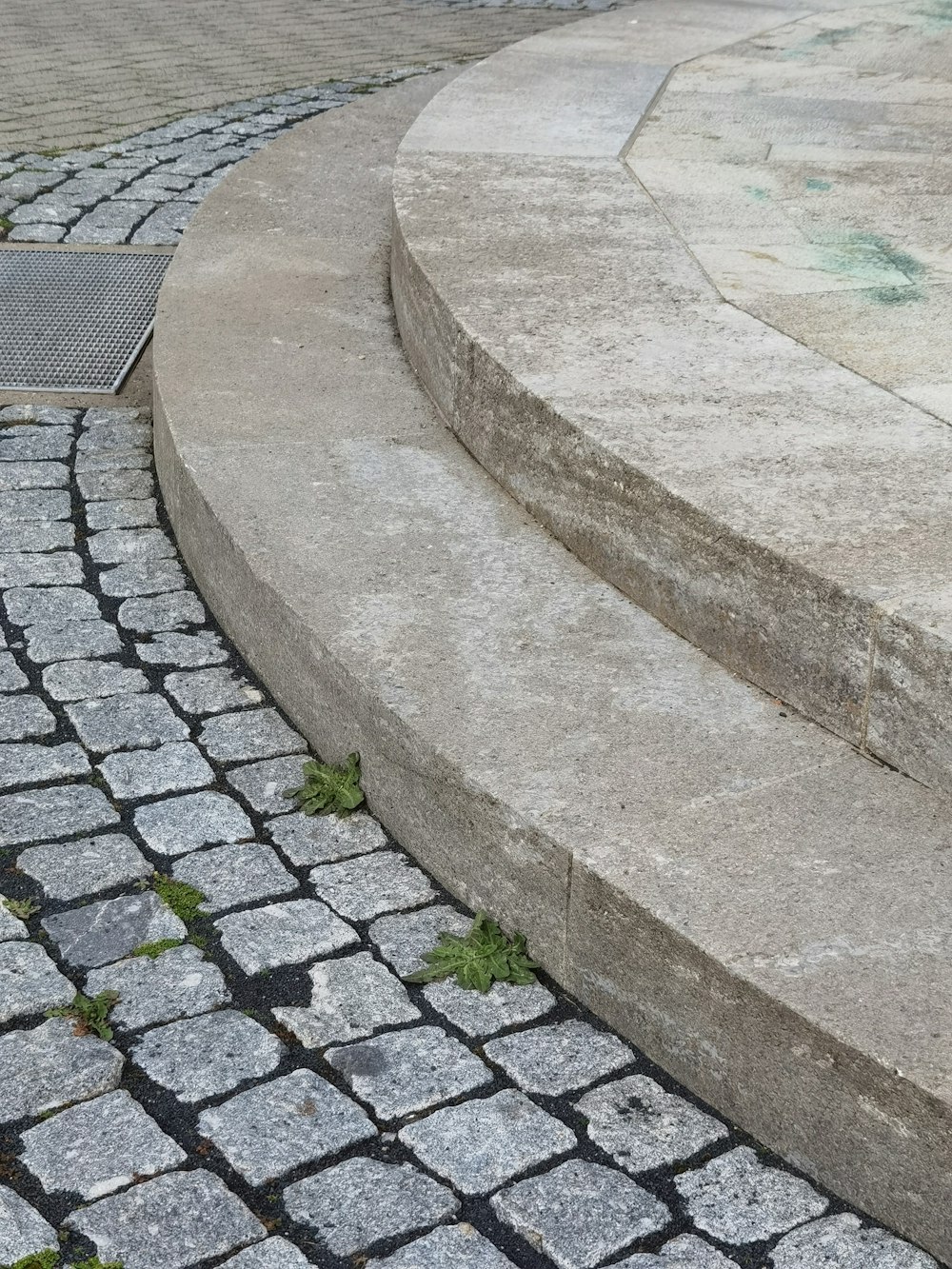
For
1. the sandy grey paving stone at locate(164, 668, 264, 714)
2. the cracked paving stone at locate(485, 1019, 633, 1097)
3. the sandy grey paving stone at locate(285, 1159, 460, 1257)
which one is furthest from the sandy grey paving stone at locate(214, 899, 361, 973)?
the sandy grey paving stone at locate(164, 668, 264, 714)

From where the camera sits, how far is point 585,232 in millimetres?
4660

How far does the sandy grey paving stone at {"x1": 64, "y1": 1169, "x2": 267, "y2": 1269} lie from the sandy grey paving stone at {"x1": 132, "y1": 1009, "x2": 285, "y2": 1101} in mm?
196

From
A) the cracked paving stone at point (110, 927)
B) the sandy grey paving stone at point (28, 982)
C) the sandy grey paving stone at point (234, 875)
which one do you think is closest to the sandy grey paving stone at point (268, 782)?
the sandy grey paving stone at point (234, 875)

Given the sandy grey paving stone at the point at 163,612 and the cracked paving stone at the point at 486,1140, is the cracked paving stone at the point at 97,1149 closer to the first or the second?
the cracked paving stone at the point at 486,1140

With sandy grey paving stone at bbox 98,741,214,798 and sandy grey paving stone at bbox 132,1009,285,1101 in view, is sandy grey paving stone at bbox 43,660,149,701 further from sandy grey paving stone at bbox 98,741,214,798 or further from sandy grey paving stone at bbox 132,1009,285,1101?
sandy grey paving stone at bbox 132,1009,285,1101

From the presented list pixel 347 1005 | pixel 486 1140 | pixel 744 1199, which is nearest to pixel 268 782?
pixel 347 1005

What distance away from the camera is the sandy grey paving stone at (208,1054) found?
2428mm

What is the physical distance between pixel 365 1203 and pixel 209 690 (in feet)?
4.99

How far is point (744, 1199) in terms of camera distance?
2250 millimetres

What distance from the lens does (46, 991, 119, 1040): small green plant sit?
2.51 metres

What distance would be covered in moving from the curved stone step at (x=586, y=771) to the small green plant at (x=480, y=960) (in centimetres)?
5

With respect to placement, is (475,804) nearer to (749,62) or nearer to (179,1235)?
(179,1235)

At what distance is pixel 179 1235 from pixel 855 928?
1.11 metres

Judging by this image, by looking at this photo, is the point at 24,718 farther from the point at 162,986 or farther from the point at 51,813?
the point at 162,986
